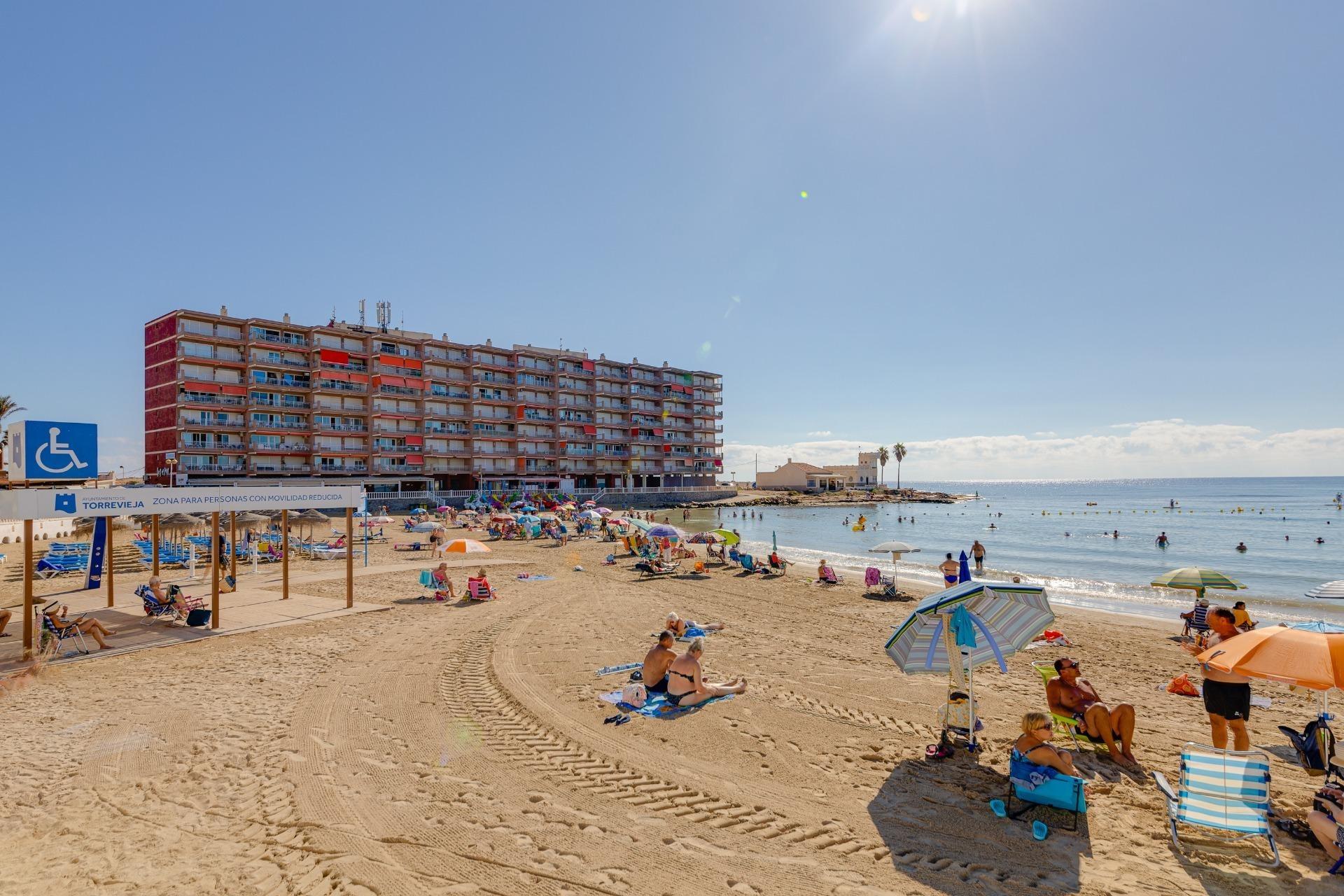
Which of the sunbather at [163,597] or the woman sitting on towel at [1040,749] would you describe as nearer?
the woman sitting on towel at [1040,749]

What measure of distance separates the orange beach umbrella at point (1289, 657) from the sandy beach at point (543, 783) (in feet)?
4.39

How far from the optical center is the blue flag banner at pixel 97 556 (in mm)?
17531

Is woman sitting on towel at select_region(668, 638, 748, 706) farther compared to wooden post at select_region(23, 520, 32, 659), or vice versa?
wooden post at select_region(23, 520, 32, 659)

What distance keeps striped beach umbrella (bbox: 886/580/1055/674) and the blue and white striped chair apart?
1.57 metres

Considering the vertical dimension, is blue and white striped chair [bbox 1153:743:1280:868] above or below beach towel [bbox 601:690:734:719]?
above

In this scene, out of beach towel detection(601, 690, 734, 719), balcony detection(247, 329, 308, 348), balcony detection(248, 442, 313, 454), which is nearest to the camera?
beach towel detection(601, 690, 734, 719)

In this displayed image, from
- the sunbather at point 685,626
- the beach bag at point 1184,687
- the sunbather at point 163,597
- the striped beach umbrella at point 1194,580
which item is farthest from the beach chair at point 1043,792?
the sunbather at point 163,597

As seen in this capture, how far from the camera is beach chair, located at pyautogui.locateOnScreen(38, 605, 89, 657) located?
36.1 ft

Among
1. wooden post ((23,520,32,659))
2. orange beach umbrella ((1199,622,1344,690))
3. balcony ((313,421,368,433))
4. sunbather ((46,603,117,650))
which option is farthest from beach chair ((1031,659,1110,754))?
balcony ((313,421,368,433))

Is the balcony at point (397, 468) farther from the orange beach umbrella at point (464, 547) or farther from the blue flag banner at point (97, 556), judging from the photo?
the orange beach umbrella at point (464, 547)

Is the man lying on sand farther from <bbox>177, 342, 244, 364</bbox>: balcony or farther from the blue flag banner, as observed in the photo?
<bbox>177, 342, 244, 364</bbox>: balcony

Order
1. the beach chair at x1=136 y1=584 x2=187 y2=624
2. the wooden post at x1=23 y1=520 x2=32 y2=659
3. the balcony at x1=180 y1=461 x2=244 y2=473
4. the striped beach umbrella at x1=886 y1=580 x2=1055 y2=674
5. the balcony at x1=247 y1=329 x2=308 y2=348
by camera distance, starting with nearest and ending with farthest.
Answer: the striped beach umbrella at x1=886 y1=580 x2=1055 y2=674, the wooden post at x1=23 y1=520 x2=32 y2=659, the beach chair at x1=136 y1=584 x2=187 y2=624, the balcony at x1=180 y1=461 x2=244 y2=473, the balcony at x1=247 y1=329 x2=308 y2=348

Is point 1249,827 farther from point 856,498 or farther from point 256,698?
point 856,498

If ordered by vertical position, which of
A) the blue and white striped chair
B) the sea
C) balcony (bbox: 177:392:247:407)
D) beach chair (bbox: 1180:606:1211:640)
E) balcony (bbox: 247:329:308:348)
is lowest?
the sea
